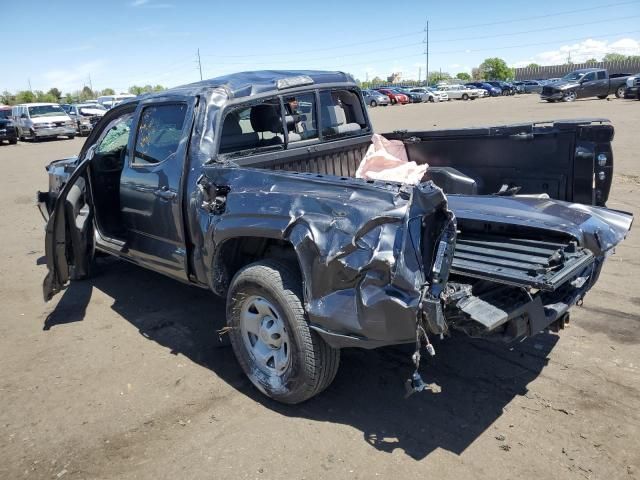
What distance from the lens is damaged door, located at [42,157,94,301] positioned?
179 inches

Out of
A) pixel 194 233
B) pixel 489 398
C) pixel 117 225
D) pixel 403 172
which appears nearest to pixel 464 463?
pixel 489 398

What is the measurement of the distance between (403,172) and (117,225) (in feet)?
9.32

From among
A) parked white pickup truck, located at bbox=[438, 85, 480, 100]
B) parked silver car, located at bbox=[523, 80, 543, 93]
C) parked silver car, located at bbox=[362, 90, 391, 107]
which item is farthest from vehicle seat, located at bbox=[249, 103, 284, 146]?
parked silver car, located at bbox=[523, 80, 543, 93]

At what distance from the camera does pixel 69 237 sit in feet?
15.8

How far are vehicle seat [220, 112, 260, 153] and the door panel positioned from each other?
28 cm

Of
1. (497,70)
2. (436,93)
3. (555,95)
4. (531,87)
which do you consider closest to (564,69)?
(497,70)

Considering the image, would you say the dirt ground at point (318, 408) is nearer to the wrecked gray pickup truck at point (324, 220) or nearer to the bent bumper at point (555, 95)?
the wrecked gray pickup truck at point (324, 220)

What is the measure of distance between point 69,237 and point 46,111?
Result: 84.2 ft

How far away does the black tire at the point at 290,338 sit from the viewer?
3.10 metres

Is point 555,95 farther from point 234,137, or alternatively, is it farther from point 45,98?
point 45,98

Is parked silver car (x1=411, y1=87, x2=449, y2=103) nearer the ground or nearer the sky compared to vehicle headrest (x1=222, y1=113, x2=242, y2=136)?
nearer the sky

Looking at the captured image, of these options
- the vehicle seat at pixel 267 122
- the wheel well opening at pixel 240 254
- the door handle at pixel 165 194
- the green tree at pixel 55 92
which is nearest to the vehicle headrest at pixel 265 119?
the vehicle seat at pixel 267 122

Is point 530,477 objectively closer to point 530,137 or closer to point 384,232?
point 384,232

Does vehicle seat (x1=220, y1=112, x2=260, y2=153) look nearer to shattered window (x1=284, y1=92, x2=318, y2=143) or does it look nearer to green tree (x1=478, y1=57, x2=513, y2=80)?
shattered window (x1=284, y1=92, x2=318, y2=143)
